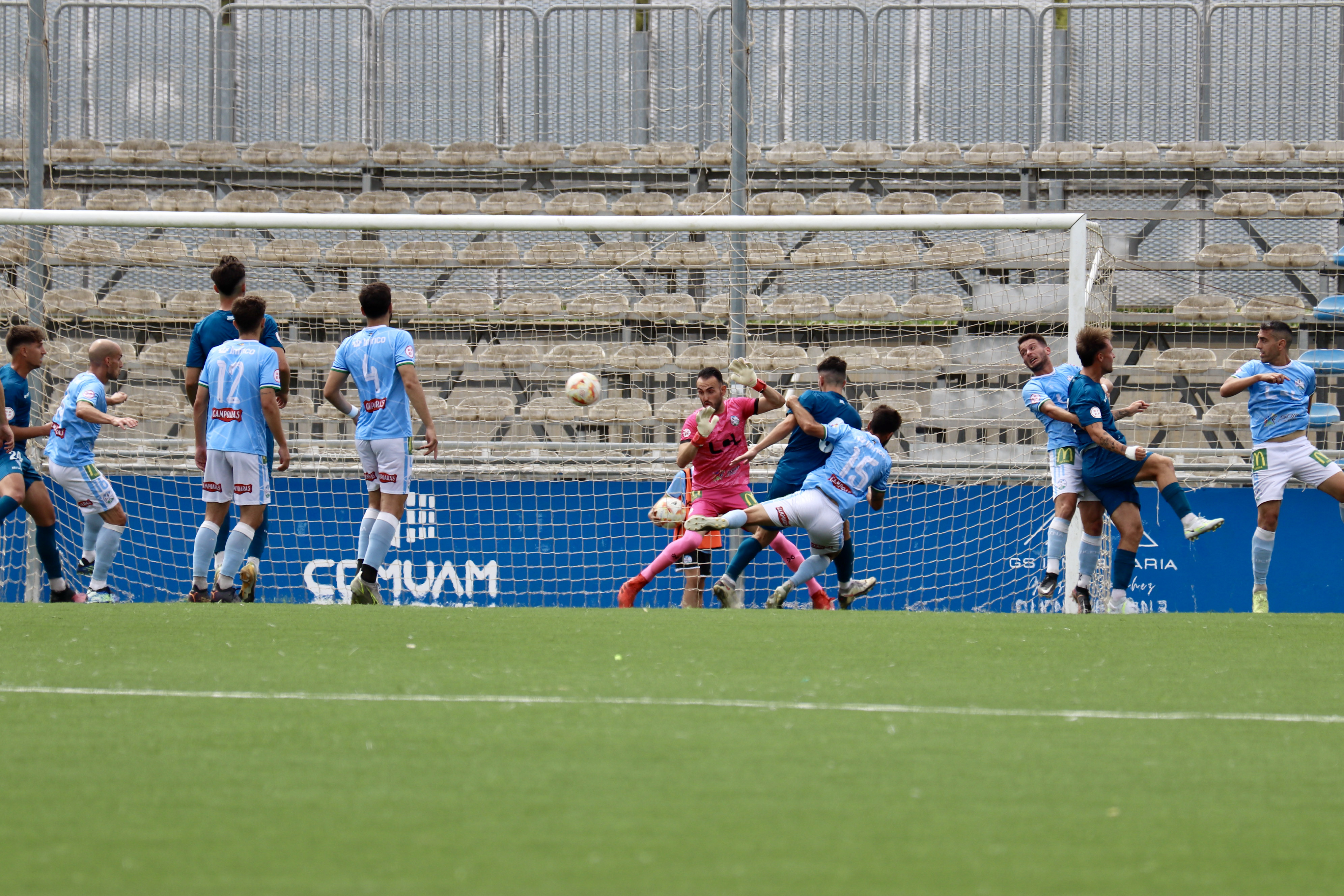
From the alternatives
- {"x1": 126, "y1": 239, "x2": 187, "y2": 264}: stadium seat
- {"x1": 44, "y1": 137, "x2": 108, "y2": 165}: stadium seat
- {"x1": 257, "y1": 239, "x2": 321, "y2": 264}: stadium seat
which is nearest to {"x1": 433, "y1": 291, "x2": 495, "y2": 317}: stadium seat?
{"x1": 257, "y1": 239, "x2": 321, "y2": 264}: stadium seat

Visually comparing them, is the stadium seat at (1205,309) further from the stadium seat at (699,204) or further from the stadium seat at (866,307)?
the stadium seat at (699,204)

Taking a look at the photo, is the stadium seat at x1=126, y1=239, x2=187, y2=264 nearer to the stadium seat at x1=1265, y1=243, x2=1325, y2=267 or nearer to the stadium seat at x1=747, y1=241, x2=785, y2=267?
the stadium seat at x1=747, y1=241, x2=785, y2=267

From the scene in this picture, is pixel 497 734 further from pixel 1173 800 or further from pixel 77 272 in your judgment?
pixel 77 272

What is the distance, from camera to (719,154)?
14.3 meters

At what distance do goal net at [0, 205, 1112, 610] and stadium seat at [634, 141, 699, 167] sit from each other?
69 cm

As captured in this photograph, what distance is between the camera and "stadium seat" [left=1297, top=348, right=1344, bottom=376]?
1251cm

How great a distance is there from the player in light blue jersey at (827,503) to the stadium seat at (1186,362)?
19.5 feet

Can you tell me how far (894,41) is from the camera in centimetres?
1513

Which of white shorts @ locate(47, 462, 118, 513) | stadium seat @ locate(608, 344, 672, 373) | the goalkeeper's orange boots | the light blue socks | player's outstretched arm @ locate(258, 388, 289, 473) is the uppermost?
stadium seat @ locate(608, 344, 672, 373)

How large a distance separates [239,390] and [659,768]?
499 centimetres

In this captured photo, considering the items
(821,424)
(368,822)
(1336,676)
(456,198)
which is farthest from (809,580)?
(456,198)

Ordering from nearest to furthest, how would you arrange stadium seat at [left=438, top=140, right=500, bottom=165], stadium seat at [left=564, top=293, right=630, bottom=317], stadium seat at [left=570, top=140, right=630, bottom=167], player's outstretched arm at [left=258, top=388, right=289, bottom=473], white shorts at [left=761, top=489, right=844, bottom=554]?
player's outstretched arm at [left=258, top=388, right=289, bottom=473] < white shorts at [left=761, top=489, right=844, bottom=554] < stadium seat at [left=564, top=293, right=630, bottom=317] < stadium seat at [left=570, top=140, right=630, bottom=167] < stadium seat at [left=438, top=140, right=500, bottom=165]

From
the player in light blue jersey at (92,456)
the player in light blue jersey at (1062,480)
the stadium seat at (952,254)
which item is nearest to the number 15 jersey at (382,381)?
the player in light blue jersey at (92,456)

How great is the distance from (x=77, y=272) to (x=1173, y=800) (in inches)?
521
